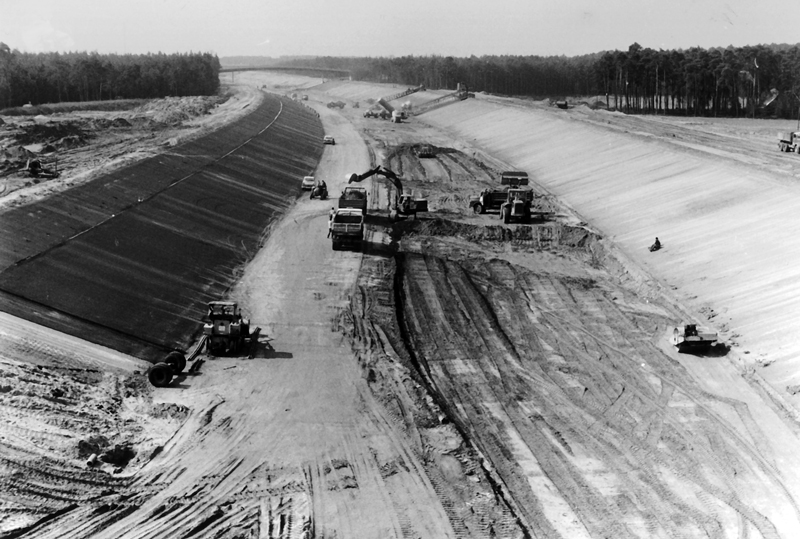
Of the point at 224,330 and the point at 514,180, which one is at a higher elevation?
the point at 514,180

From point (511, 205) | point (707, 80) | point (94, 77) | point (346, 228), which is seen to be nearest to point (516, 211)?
point (511, 205)

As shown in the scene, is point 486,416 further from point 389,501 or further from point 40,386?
point 40,386

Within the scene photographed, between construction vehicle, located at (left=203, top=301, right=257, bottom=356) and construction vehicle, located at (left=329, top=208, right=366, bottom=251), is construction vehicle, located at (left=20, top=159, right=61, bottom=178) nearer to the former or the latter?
construction vehicle, located at (left=329, top=208, right=366, bottom=251)

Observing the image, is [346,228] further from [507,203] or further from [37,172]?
[37,172]

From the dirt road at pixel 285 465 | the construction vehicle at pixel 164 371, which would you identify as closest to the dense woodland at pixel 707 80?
the dirt road at pixel 285 465

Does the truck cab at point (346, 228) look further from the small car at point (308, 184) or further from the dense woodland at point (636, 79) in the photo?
the dense woodland at point (636, 79)

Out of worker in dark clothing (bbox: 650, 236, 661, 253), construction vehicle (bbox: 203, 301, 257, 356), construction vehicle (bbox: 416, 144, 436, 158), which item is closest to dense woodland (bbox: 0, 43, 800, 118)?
construction vehicle (bbox: 416, 144, 436, 158)

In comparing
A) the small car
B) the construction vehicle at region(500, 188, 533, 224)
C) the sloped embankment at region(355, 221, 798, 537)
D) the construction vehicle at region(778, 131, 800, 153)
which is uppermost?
the construction vehicle at region(778, 131, 800, 153)
